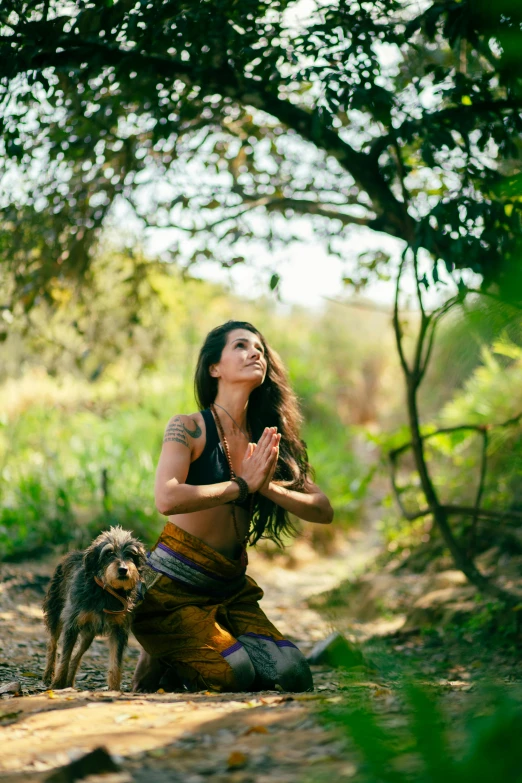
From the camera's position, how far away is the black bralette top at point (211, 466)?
4012 millimetres

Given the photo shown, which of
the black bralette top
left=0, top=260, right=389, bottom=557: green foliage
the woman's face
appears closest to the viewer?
the black bralette top

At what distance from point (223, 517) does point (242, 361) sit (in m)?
0.83

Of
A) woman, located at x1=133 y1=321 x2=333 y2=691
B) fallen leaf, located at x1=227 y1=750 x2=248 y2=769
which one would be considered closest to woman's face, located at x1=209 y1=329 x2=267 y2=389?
woman, located at x1=133 y1=321 x2=333 y2=691

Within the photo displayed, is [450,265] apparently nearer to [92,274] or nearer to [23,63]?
[23,63]

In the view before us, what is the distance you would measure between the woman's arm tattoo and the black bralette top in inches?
3.3

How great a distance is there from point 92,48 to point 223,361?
1872 mm

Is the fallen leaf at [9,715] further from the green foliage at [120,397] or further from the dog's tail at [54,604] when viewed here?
the green foliage at [120,397]

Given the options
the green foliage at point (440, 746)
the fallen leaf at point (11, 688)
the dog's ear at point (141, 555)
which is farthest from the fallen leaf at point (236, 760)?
the fallen leaf at point (11, 688)

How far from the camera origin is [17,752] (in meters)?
2.48

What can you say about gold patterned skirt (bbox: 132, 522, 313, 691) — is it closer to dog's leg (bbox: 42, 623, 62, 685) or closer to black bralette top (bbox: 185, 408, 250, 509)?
black bralette top (bbox: 185, 408, 250, 509)

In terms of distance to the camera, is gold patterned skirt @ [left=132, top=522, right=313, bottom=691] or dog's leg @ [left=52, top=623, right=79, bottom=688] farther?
gold patterned skirt @ [left=132, top=522, right=313, bottom=691]

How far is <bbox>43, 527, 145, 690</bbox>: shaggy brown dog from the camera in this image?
3.53 metres

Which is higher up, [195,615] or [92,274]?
[92,274]

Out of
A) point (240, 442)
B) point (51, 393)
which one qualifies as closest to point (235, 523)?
point (240, 442)
